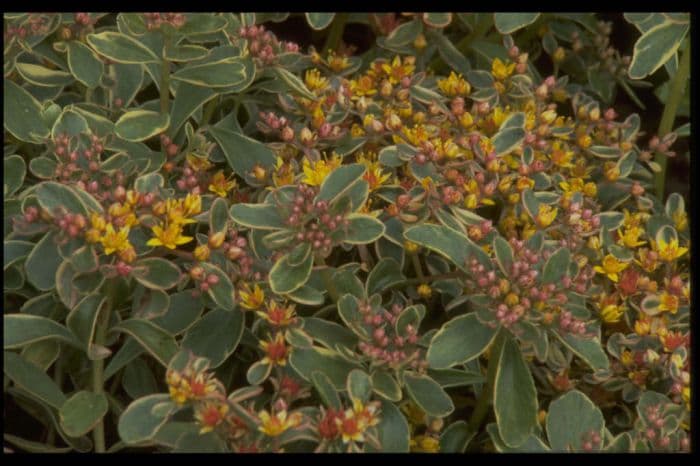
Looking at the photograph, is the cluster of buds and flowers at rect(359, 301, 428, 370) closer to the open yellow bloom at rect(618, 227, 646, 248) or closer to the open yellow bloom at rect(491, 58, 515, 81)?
the open yellow bloom at rect(618, 227, 646, 248)

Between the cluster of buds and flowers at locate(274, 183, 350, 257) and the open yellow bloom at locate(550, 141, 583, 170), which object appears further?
the open yellow bloom at locate(550, 141, 583, 170)

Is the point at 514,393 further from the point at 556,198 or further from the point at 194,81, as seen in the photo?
the point at 194,81

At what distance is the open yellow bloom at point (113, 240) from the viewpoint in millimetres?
1373

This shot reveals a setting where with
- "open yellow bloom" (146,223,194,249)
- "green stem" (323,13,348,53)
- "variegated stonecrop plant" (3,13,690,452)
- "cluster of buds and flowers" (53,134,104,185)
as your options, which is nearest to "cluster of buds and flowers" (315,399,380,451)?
"variegated stonecrop plant" (3,13,690,452)

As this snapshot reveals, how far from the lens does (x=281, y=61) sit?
1823 millimetres

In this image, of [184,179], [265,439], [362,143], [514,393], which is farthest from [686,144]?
[265,439]

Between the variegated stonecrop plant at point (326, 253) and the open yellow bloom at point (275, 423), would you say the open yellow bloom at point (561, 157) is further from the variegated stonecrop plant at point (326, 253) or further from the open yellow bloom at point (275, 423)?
the open yellow bloom at point (275, 423)

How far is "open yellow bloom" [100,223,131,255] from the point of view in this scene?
137cm

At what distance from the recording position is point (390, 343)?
1.49m

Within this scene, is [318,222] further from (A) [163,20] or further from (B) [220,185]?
(A) [163,20]

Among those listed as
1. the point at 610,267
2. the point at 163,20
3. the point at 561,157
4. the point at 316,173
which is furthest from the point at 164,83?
the point at 610,267

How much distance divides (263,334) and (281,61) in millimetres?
545

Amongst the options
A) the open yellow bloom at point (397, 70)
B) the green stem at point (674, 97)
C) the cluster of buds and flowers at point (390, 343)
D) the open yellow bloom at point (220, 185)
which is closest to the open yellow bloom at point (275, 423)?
the cluster of buds and flowers at point (390, 343)

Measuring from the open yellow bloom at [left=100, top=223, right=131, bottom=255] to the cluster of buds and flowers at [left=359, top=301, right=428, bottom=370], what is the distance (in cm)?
37
